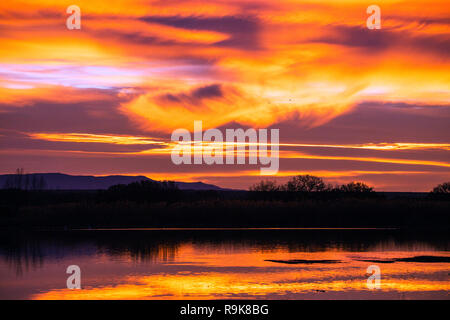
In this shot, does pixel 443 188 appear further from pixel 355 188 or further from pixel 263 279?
pixel 263 279

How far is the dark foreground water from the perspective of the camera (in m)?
16.0

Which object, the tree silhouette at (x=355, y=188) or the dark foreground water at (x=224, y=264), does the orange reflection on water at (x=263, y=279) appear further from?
the tree silhouette at (x=355, y=188)

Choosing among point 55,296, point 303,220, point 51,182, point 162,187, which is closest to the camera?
point 55,296

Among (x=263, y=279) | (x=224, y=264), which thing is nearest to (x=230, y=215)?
(x=224, y=264)

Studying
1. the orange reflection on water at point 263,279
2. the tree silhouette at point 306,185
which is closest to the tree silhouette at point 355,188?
the tree silhouette at point 306,185

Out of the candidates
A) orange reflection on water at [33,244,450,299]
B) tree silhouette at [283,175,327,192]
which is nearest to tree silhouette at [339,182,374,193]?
tree silhouette at [283,175,327,192]

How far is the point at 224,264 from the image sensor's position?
20.8 m

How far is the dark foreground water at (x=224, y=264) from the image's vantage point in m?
16.0

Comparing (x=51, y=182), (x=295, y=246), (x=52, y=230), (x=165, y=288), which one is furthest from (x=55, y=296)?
(x=51, y=182)

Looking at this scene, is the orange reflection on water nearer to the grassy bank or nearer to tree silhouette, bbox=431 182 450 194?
the grassy bank
